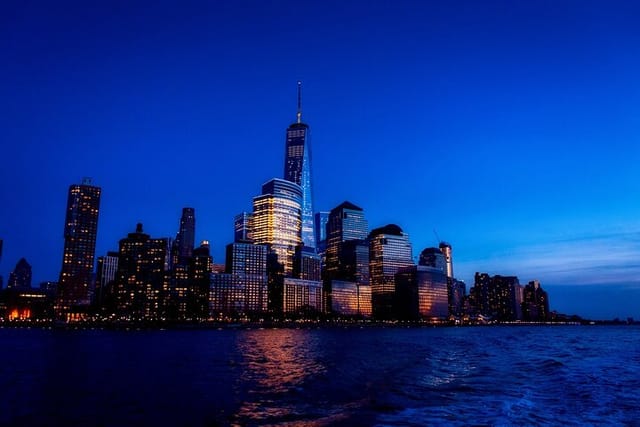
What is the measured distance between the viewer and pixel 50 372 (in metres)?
64.6

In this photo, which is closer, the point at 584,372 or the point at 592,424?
the point at 592,424

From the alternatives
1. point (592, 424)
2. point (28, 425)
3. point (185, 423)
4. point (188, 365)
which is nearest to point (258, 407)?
point (185, 423)

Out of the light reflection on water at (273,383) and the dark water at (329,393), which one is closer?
the dark water at (329,393)

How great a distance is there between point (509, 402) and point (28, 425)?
32.2m

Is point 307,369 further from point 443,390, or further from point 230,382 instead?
point 443,390

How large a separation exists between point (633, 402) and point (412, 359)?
39.5 m

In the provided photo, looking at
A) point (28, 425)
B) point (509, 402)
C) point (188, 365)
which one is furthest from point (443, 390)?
point (188, 365)

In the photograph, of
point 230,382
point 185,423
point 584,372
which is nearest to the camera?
point 185,423

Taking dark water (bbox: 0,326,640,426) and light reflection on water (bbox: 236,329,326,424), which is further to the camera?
light reflection on water (bbox: 236,329,326,424)

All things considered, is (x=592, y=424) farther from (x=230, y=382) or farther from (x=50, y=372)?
(x=50, y=372)

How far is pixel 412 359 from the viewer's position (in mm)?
75875

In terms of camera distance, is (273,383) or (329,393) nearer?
(329,393)

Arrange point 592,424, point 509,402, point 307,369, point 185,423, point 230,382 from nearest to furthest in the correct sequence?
point 592,424
point 185,423
point 509,402
point 230,382
point 307,369

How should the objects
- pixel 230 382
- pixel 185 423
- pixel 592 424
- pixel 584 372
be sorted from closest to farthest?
1. pixel 592 424
2. pixel 185 423
3. pixel 230 382
4. pixel 584 372
